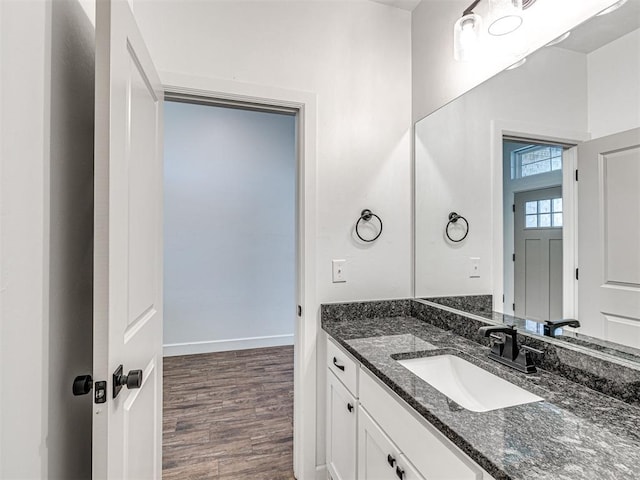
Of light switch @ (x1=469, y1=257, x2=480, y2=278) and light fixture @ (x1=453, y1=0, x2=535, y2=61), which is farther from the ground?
light fixture @ (x1=453, y1=0, x2=535, y2=61)

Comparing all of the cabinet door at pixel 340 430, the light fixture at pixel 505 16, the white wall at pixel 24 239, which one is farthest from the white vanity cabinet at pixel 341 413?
the light fixture at pixel 505 16

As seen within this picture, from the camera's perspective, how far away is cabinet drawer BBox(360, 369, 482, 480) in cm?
76

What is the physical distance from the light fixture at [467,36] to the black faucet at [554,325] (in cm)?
118

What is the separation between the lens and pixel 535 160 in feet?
4.17

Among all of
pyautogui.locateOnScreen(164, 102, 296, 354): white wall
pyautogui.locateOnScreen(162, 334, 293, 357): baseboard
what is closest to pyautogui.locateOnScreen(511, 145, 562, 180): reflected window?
pyautogui.locateOnScreen(164, 102, 296, 354): white wall

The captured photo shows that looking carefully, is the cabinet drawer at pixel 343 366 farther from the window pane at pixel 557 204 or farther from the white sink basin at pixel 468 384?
the window pane at pixel 557 204

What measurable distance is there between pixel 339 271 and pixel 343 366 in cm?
52

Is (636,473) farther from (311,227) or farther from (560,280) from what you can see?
(311,227)

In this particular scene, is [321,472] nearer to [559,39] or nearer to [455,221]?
[455,221]

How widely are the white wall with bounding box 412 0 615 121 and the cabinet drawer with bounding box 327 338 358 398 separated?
1.37 metres

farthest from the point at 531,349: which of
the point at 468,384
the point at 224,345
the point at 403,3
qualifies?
the point at 224,345

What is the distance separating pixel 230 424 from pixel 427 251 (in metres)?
1.77

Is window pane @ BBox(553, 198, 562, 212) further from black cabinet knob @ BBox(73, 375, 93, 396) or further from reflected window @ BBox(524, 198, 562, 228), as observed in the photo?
black cabinet knob @ BBox(73, 375, 93, 396)

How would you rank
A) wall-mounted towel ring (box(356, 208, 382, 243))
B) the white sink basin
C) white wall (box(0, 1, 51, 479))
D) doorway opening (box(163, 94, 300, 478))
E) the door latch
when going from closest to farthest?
white wall (box(0, 1, 51, 479))
the door latch
the white sink basin
wall-mounted towel ring (box(356, 208, 382, 243))
doorway opening (box(163, 94, 300, 478))
